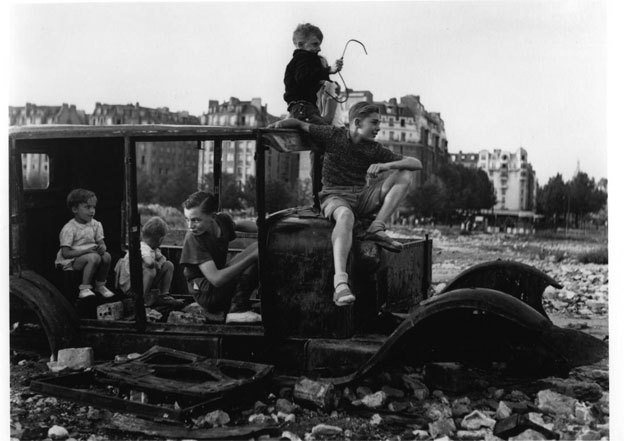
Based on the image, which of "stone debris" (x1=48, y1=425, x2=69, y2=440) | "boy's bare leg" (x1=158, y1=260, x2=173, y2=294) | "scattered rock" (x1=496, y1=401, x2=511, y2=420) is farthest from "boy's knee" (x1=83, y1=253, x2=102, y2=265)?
"scattered rock" (x1=496, y1=401, x2=511, y2=420)

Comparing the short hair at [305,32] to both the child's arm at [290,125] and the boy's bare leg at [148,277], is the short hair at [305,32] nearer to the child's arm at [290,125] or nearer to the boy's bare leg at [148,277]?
the child's arm at [290,125]

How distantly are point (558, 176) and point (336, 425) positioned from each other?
4.83m

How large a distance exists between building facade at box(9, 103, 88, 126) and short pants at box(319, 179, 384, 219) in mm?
2555

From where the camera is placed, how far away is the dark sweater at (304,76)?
538cm

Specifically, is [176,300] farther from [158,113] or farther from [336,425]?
[158,113]

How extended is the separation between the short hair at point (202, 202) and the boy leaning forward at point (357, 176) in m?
0.72

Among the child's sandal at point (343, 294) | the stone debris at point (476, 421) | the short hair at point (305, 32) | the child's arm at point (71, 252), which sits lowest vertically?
the stone debris at point (476, 421)

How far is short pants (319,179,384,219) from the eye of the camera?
498 cm

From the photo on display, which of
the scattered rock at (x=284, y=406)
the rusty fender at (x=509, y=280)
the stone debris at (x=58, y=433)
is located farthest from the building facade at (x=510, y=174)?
the stone debris at (x=58, y=433)

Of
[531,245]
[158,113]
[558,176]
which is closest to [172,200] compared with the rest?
[158,113]

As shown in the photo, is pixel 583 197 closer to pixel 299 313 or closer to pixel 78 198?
pixel 299 313

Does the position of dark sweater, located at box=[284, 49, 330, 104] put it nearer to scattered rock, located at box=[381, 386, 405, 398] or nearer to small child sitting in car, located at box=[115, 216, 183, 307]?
small child sitting in car, located at box=[115, 216, 183, 307]

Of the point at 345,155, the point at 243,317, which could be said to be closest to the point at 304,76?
the point at 345,155

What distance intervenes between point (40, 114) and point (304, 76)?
2.99m
